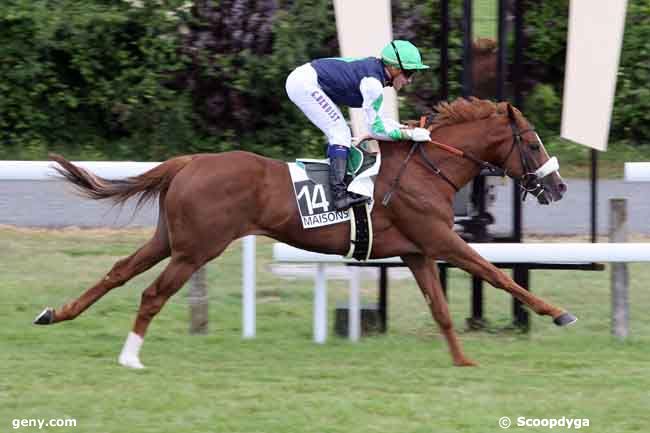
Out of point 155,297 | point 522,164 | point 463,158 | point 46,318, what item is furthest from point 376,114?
point 46,318

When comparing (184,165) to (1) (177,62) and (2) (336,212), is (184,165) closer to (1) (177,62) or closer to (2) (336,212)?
(2) (336,212)

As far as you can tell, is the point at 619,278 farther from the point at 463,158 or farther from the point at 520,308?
the point at 463,158

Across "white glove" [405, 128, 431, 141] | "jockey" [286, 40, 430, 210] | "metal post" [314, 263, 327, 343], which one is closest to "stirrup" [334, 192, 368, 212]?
"jockey" [286, 40, 430, 210]

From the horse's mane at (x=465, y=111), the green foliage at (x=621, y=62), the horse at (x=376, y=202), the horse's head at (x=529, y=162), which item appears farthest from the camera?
the green foliage at (x=621, y=62)

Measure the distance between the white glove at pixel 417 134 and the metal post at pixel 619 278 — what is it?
1.38 m

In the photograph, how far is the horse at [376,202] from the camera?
6.81 metres

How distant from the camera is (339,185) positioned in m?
6.89

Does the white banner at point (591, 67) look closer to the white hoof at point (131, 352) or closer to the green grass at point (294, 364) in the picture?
the green grass at point (294, 364)

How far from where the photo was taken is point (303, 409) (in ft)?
19.2

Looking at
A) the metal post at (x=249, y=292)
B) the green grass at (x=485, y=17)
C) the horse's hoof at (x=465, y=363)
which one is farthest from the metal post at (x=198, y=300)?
the green grass at (x=485, y=17)

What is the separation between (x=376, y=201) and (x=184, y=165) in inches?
44.5

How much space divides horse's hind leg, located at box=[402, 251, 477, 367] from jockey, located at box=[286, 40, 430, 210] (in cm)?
54

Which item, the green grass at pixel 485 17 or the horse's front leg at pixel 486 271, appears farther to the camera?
the green grass at pixel 485 17

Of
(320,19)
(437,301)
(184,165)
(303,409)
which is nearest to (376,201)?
(437,301)
